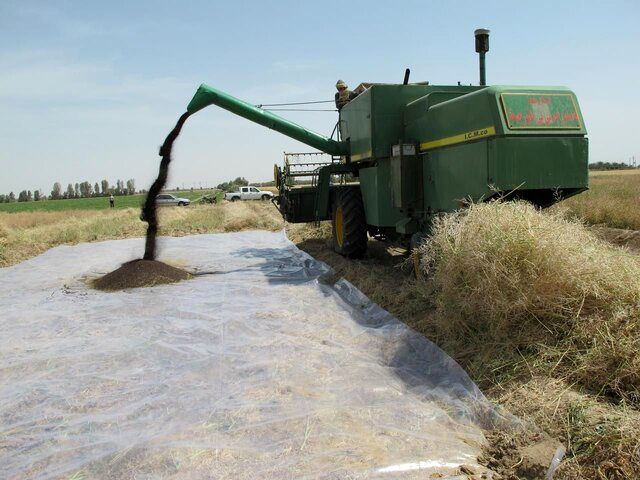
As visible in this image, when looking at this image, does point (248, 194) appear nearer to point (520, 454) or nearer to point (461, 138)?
point (461, 138)

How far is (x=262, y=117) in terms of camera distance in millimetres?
9047

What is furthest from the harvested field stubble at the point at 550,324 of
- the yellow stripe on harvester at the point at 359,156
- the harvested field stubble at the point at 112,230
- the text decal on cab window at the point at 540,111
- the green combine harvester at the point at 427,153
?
the harvested field stubble at the point at 112,230

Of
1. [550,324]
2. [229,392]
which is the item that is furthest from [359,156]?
[229,392]

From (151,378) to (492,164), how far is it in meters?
3.81

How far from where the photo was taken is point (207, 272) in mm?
8695

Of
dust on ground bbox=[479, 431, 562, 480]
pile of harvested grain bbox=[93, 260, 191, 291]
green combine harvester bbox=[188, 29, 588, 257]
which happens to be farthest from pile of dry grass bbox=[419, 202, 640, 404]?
pile of harvested grain bbox=[93, 260, 191, 291]

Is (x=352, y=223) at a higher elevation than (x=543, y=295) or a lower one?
higher

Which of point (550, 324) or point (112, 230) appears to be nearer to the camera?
point (550, 324)

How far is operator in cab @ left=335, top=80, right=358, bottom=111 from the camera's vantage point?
9508 mm

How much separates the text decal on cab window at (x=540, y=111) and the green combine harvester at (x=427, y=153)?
1 cm

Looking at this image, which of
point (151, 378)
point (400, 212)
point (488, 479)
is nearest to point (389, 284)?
point (400, 212)

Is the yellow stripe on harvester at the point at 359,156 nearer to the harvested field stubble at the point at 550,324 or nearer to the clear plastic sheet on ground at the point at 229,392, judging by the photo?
the clear plastic sheet on ground at the point at 229,392

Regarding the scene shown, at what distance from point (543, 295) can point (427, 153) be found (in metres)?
3.23

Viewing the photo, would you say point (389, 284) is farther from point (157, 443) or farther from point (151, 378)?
point (157, 443)
